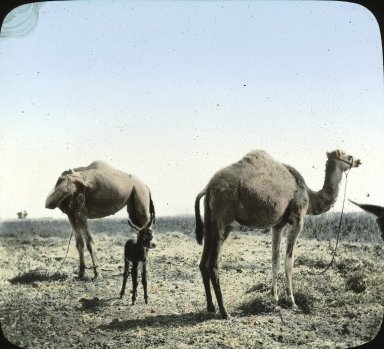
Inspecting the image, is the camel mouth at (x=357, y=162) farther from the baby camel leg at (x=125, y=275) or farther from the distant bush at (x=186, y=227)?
the baby camel leg at (x=125, y=275)

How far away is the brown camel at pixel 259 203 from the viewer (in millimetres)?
6043

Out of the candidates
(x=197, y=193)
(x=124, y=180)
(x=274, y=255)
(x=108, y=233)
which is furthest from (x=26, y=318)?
(x=274, y=255)

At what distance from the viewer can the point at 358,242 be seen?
6320 mm

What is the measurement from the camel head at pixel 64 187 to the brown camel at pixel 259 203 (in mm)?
1147

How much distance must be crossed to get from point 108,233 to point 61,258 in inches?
24.6

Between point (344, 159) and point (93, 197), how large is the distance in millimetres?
2439

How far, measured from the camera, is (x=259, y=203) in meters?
6.15

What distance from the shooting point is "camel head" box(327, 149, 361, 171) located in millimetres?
6238

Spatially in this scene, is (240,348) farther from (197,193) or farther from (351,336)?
(197,193)

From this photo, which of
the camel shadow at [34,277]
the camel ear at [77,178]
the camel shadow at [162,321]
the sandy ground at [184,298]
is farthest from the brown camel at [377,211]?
the camel shadow at [34,277]

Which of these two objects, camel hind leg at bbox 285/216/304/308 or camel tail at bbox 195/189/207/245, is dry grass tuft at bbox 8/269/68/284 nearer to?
camel tail at bbox 195/189/207/245

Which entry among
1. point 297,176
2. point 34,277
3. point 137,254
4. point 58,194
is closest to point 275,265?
point 297,176

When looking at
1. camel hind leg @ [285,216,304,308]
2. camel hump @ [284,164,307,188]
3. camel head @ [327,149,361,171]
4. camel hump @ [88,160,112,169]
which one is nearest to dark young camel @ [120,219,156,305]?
camel hump @ [88,160,112,169]

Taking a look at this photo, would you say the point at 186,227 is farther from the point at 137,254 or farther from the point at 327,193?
the point at 327,193
